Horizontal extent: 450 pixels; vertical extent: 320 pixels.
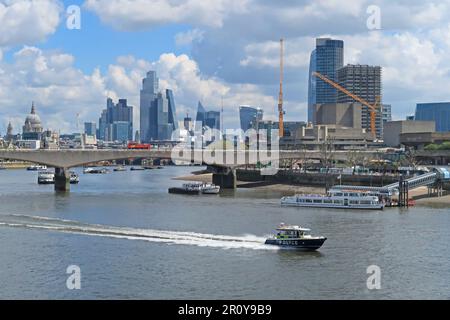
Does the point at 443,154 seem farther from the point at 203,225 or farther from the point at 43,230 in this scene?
the point at 43,230

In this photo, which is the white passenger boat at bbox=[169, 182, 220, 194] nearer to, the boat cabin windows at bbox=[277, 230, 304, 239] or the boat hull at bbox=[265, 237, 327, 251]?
the boat cabin windows at bbox=[277, 230, 304, 239]

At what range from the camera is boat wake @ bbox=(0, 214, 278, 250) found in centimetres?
5284

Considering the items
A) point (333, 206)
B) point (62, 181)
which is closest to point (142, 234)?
point (333, 206)

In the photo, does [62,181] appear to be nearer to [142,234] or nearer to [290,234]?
[142,234]

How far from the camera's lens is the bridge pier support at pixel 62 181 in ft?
364

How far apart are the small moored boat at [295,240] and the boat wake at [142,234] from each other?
0.68m

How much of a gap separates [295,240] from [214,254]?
6830 mm

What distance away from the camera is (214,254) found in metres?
48.9

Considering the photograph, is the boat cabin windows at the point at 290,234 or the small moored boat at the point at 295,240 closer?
the small moored boat at the point at 295,240

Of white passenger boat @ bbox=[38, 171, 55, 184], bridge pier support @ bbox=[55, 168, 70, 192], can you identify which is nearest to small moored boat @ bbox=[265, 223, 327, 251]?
bridge pier support @ bbox=[55, 168, 70, 192]

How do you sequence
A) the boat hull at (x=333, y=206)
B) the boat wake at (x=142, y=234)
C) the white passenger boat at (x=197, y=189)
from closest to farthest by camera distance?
the boat wake at (x=142, y=234), the boat hull at (x=333, y=206), the white passenger boat at (x=197, y=189)

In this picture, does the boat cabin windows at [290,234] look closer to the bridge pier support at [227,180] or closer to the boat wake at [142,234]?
the boat wake at [142,234]

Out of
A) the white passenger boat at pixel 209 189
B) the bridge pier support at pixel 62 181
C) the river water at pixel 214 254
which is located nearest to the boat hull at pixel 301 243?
the river water at pixel 214 254
